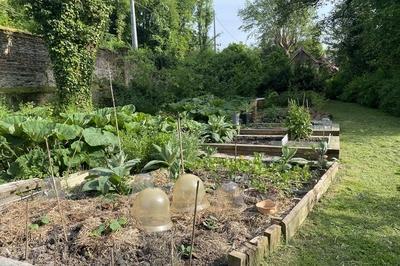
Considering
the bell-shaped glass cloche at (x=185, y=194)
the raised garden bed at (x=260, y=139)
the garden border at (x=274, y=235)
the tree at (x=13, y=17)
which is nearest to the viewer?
the garden border at (x=274, y=235)

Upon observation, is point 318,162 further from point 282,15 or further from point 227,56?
point 282,15

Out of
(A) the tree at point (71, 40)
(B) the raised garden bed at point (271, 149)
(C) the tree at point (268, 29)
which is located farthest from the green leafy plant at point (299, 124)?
(C) the tree at point (268, 29)

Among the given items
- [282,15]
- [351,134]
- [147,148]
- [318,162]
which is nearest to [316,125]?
[351,134]

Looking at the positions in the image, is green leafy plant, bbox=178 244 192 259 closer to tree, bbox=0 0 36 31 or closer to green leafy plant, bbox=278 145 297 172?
green leafy plant, bbox=278 145 297 172

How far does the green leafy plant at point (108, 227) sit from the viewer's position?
2.54m

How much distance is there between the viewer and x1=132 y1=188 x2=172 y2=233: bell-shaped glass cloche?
2574mm

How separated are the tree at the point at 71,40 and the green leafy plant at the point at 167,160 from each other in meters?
6.16

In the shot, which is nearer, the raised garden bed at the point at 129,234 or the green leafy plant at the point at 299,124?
the raised garden bed at the point at 129,234

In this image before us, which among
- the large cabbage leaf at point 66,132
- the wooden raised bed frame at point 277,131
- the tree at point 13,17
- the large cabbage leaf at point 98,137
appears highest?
the tree at point 13,17

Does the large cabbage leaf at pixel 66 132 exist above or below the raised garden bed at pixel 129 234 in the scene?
above

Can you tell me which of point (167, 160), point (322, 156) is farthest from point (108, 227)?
point (322, 156)

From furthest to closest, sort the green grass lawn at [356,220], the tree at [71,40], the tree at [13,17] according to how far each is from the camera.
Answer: the tree at [13,17] → the tree at [71,40] → the green grass lawn at [356,220]

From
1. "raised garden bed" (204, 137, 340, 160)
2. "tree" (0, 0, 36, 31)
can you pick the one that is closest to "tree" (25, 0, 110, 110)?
"tree" (0, 0, 36, 31)

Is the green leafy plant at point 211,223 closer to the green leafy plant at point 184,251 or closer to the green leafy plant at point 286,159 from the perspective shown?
the green leafy plant at point 184,251
